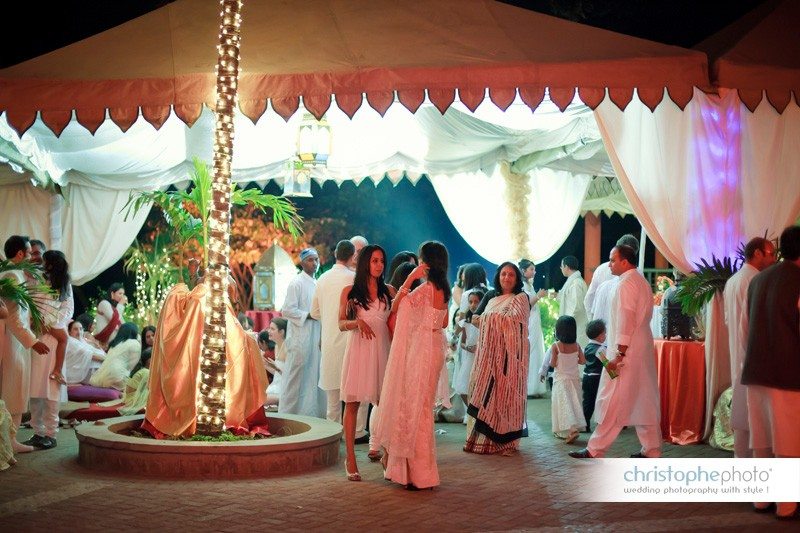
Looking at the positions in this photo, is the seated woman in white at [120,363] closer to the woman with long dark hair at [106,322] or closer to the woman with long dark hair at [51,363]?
the woman with long dark hair at [106,322]

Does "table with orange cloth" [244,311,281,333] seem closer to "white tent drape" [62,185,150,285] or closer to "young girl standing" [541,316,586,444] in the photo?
"white tent drape" [62,185,150,285]

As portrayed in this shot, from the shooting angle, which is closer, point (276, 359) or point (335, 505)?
point (335, 505)

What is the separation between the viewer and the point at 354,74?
342 inches

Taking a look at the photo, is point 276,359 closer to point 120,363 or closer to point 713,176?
point 120,363

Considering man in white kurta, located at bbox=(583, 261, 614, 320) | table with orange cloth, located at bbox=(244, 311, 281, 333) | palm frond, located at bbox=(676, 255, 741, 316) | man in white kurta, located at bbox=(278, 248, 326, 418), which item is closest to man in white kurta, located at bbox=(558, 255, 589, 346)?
man in white kurta, located at bbox=(583, 261, 614, 320)

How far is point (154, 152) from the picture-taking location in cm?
1363

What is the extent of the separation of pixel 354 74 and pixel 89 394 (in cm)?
575

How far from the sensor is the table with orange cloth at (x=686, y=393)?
9.42 m

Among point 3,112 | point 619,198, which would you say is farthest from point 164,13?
point 619,198

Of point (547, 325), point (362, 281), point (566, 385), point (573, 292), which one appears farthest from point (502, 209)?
point (362, 281)

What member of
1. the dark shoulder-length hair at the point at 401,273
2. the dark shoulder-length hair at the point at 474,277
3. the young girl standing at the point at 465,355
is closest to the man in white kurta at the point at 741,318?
the dark shoulder-length hair at the point at 401,273

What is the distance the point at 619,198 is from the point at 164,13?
9.10 meters

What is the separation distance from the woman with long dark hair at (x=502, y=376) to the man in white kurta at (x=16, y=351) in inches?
148

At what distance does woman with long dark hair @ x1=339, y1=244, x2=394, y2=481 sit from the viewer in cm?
808
